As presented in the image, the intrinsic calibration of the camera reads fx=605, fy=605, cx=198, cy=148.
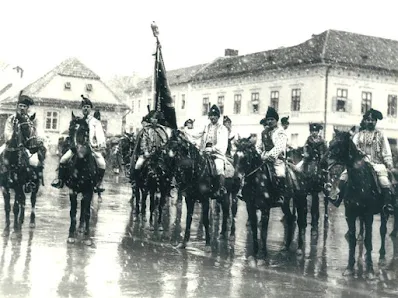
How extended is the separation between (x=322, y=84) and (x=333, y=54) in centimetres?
263

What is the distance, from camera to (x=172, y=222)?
1398cm

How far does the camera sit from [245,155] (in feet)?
30.6

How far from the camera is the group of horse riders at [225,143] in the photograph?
31.3 feet

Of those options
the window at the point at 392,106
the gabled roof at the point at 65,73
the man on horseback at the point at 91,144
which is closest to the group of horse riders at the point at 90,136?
the man on horseback at the point at 91,144

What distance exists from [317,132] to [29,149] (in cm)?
612

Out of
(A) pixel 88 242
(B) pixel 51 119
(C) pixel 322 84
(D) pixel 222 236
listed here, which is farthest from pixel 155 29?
(B) pixel 51 119

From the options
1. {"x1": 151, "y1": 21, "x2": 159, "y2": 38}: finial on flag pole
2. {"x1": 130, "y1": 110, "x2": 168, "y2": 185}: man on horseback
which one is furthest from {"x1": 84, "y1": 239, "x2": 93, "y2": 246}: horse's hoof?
{"x1": 151, "y1": 21, "x2": 159, "y2": 38}: finial on flag pole

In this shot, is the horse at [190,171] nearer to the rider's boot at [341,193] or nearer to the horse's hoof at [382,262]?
the rider's boot at [341,193]

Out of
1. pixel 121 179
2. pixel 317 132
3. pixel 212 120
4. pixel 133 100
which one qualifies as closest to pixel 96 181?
pixel 212 120

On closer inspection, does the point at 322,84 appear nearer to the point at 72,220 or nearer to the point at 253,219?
the point at 253,219

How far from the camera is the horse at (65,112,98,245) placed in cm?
1027

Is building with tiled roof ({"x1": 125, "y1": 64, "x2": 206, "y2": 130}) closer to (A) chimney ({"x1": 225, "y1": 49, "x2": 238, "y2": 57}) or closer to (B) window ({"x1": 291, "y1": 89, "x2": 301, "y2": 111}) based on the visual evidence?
(A) chimney ({"x1": 225, "y1": 49, "x2": 238, "y2": 57})

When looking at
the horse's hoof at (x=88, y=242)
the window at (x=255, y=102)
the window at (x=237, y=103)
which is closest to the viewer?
the horse's hoof at (x=88, y=242)

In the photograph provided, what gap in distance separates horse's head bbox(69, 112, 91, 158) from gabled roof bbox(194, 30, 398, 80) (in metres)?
32.5
